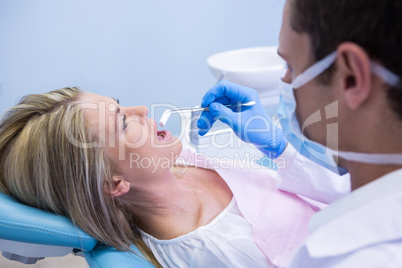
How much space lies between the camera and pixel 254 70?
1940mm

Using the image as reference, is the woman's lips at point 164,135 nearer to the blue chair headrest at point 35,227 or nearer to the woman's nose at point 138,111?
the woman's nose at point 138,111

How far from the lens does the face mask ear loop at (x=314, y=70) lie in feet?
2.24

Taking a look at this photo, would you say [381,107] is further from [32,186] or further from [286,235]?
[32,186]

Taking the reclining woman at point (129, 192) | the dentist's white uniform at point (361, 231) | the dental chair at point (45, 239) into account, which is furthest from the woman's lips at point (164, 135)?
the dentist's white uniform at point (361, 231)

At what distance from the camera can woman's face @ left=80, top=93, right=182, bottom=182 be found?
116 cm

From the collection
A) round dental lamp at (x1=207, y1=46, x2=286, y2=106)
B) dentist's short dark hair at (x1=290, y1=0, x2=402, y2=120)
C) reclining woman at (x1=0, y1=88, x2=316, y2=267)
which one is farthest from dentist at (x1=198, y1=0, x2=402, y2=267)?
round dental lamp at (x1=207, y1=46, x2=286, y2=106)

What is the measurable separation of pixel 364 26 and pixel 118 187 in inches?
32.4

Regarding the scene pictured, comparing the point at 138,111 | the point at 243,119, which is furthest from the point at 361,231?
the point at 138,111

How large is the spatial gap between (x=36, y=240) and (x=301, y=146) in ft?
2.43

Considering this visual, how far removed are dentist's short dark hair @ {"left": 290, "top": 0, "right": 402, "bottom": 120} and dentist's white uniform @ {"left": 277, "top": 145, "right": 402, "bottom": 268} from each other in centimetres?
15

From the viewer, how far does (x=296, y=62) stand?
770 mm

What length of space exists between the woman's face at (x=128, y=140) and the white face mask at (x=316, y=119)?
0.44 metres

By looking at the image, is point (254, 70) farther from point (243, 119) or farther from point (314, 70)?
point (314, 70)

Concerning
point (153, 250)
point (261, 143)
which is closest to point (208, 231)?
point (153, 250)
